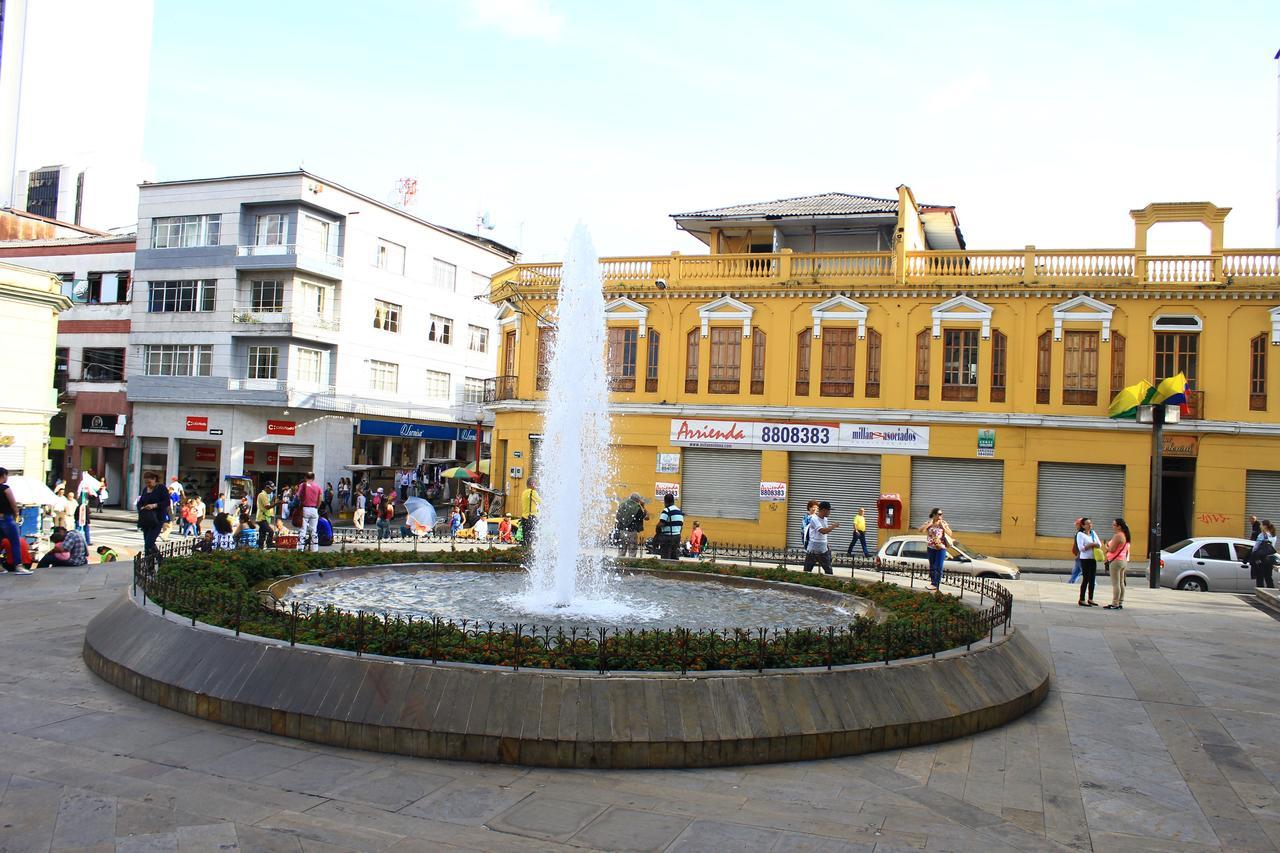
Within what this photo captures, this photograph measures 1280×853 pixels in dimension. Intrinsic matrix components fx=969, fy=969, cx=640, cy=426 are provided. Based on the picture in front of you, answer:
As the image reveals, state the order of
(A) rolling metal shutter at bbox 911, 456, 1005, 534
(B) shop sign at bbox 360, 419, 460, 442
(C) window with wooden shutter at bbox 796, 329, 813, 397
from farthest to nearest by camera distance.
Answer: (B) shop sign at bbox 360, 419, 460, 442
(C) window with wooden shutter at bbox 796, 329, 813, 397
(A) rolling metal shutter at bbox 911, 456, 1005, 534

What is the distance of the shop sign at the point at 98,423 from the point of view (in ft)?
138

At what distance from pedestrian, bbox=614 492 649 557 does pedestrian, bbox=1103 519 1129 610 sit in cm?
862

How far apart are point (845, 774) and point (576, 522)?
6655 millimetres

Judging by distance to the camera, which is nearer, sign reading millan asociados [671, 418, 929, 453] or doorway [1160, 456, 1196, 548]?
doorway [1160, 456, 1196, 548]

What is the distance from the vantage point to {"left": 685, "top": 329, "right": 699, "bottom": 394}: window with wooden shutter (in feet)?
106

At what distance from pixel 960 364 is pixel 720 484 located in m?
8.50

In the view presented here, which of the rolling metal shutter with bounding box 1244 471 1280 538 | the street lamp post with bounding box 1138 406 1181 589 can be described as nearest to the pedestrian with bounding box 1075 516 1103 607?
the street lamp post with bounding box 1138 406 1181 589

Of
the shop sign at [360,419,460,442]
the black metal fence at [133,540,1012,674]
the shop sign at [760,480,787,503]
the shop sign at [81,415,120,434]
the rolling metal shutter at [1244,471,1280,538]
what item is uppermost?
the shop sign at [360,419,460,442]

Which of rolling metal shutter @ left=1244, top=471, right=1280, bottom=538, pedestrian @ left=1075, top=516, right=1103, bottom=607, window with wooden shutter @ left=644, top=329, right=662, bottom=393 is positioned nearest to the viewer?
pedestrian @ left=1075, top=516, right=1103, bottom=607

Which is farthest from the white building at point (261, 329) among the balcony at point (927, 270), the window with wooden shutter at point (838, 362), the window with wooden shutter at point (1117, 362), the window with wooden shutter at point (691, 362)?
the window with wooden shutter at point (1117, 362)

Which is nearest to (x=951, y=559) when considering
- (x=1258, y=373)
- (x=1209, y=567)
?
(x=1209, y=567)

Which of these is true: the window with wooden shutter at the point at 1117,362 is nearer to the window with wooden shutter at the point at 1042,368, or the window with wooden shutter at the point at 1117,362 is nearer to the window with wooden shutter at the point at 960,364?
the window with wooden shutter at the point at 1042,368

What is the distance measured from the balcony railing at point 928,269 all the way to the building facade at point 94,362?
66.2ft

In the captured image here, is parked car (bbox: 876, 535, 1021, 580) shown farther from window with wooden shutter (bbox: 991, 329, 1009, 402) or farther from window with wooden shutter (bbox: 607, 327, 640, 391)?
window with wooden shutter (bbox: 607, 327, 640, 391)
